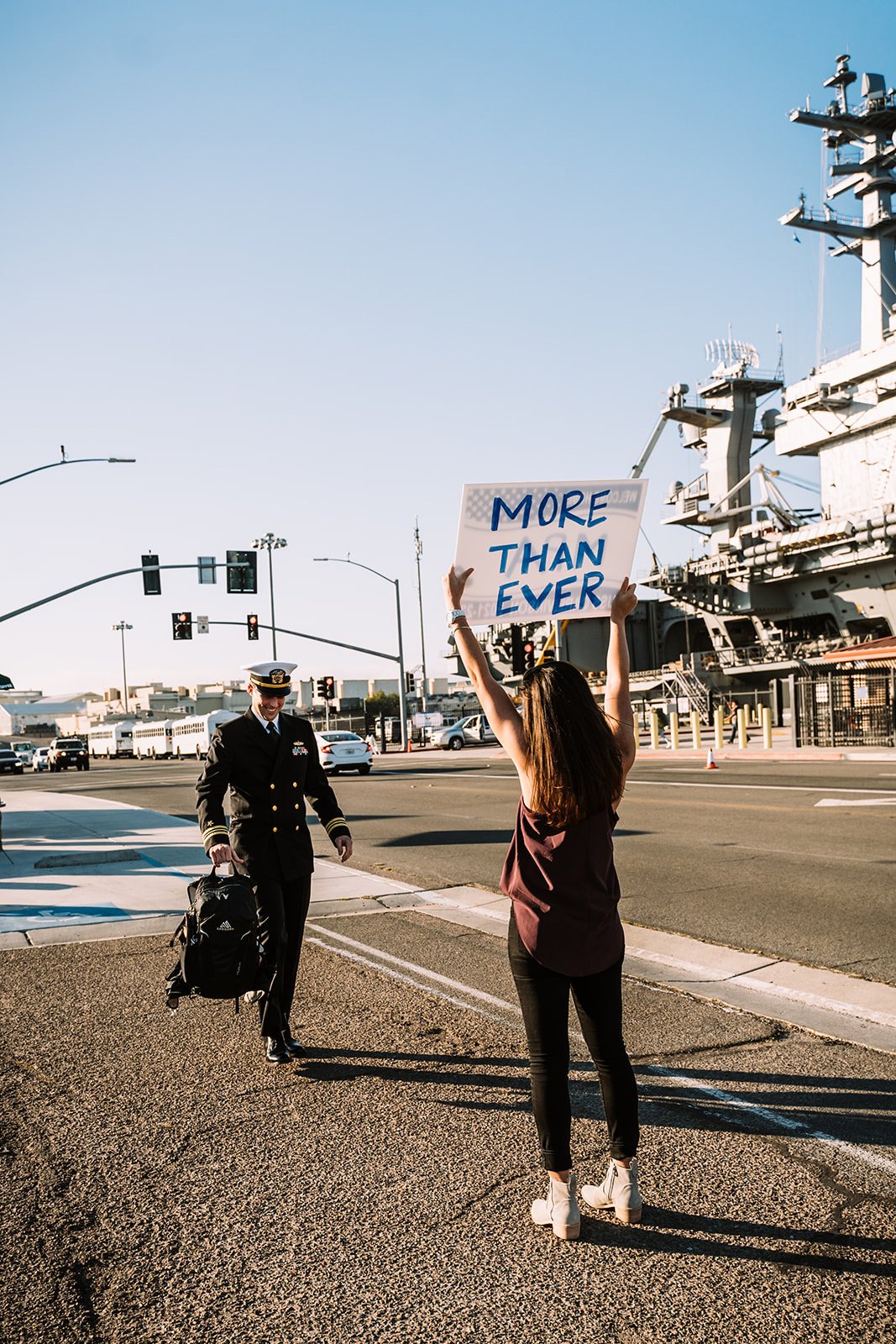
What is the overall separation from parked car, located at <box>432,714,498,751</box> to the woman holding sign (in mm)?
52178

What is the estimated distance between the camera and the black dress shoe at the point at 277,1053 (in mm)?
5500

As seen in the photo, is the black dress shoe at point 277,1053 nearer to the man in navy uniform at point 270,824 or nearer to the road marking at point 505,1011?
the man in navy uniform at point 270,824

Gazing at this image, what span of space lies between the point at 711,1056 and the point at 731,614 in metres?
57.5

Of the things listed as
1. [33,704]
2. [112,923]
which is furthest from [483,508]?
[33,704]

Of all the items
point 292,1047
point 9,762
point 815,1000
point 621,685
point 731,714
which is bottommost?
point 9,762

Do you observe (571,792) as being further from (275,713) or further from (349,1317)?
(275,713)

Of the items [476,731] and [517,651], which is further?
[476,731]

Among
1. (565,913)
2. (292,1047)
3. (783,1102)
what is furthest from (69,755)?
(565,913)

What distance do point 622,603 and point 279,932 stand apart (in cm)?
247

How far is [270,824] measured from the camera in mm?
5562

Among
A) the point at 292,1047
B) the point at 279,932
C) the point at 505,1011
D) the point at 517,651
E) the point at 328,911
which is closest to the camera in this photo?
the point at 279,932

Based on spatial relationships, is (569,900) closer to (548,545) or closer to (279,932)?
(548,545)

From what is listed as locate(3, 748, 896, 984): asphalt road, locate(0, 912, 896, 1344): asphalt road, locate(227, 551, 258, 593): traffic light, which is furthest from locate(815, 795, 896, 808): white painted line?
locate(227, 551, 258, 593): traffic light

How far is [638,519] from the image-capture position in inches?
185
